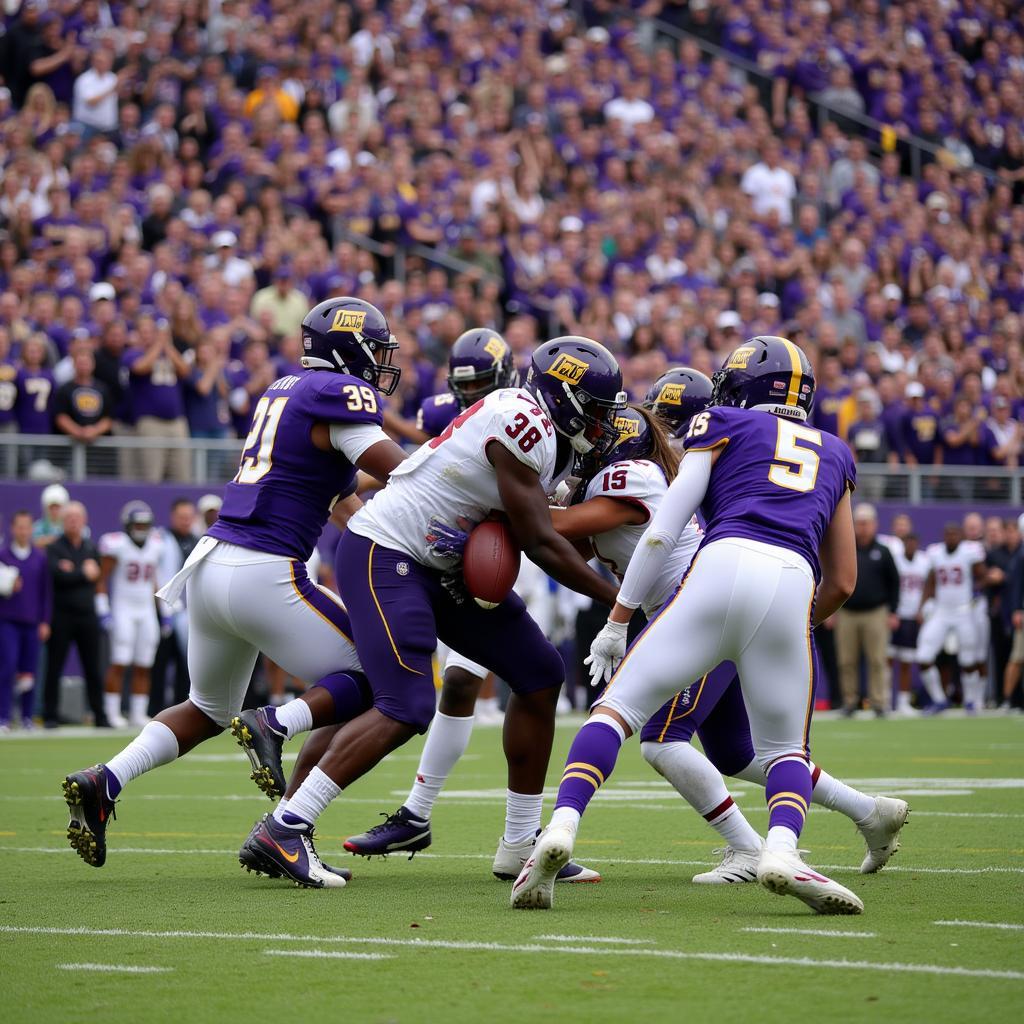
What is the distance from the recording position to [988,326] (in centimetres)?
2119

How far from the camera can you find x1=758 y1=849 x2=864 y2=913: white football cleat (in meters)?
4.66

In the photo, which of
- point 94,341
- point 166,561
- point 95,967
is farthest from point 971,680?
point 95,967

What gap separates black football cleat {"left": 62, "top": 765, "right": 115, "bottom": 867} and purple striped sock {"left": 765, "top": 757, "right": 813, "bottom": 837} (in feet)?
7.00

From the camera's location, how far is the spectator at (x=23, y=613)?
13844 mm

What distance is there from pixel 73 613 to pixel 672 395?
864 cm

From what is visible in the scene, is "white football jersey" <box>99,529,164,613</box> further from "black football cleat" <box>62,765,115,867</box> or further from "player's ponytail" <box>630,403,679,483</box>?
"player's ponytail" <box>630,403,679,483</box>

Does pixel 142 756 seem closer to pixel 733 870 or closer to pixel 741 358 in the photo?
pixel 733 870

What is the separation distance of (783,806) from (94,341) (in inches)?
402

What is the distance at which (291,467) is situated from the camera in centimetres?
582

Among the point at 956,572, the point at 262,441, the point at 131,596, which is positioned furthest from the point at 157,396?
the point at 262,441

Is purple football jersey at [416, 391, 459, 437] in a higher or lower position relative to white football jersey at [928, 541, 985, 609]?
higher

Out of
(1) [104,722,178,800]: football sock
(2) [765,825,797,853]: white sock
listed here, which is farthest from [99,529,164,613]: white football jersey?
(2) [765,825,797,853]: white sock

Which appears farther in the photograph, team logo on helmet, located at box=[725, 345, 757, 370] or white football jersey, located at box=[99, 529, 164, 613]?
white football jersey, located at box=[99, 529, 164, 613]

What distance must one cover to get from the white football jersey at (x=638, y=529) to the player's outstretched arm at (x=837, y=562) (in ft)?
1.65
